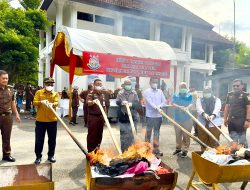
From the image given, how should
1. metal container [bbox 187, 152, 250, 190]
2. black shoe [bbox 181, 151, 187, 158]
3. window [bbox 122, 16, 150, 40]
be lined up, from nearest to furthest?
metal container [bbox 187, 152, 250, 190], black shoe [bbox 181, 151, 187, 158], window [bbox 122, 16, 150, 40]

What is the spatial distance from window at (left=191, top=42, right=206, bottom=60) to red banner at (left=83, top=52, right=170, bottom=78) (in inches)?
570

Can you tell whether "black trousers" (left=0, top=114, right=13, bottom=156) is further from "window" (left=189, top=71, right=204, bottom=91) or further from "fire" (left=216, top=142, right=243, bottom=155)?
"window" (left=189, top=71, right=204, bottom=91)

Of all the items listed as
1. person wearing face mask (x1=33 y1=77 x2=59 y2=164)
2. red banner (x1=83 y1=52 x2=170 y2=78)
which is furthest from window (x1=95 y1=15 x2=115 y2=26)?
person wearing face mask (x1=33 y1=77 x2=59 y2=164)

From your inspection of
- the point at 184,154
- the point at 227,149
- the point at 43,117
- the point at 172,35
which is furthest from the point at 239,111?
the point at 172,35

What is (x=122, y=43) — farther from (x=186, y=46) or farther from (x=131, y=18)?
(x=186, y=46)

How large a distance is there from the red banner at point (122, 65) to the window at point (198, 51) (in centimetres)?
1447

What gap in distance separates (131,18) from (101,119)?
11.2 metres

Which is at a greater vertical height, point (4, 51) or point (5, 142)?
point (4, 51)

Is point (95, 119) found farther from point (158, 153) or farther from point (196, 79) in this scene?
point (196, 79)

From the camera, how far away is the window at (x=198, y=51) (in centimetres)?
2334

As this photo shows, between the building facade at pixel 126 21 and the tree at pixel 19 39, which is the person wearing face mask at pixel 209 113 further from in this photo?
the tree at pixel 19 39

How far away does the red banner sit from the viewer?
799cm

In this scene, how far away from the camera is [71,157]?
6020 mm

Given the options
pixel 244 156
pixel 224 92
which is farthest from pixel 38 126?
pixel 224 92
